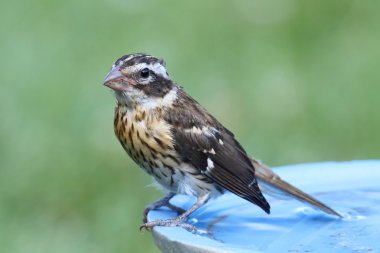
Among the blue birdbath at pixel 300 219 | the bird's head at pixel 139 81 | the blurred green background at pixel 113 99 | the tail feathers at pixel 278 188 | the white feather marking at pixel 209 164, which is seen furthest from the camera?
the blurred green background at pixel 113 99

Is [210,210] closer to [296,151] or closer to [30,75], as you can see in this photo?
[296,151]

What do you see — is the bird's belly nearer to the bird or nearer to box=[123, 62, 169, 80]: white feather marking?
the bird

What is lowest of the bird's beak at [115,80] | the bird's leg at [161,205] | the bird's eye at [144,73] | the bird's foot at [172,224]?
the bird's foot at [172,224]

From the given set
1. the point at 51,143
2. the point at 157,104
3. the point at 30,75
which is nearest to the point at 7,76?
the point at 30,75

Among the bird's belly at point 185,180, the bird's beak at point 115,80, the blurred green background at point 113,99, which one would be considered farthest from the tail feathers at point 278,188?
the blurred green background at point 113,99

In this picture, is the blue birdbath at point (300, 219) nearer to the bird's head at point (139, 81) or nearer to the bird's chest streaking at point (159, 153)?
the bird's chest streaking at point (159, 153)

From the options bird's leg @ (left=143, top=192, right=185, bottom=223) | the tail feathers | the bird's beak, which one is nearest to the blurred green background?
the tail feathers
